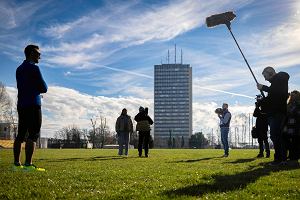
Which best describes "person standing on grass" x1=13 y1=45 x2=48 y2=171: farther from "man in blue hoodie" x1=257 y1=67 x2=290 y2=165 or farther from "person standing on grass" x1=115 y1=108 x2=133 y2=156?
"person standing on grass" x1=115 y1=108 x2=133 y2=156

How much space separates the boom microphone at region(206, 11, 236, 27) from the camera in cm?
1392

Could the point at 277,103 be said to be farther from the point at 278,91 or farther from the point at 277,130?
the point at 277,130

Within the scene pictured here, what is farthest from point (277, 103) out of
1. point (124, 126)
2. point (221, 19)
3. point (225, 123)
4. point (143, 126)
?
point (124, 126)

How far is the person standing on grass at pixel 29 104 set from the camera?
9.28 metres

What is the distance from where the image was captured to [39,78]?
9.45m

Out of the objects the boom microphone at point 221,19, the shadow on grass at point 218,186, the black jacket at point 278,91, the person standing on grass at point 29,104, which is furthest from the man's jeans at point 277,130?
the person standing on grass at point 29,104

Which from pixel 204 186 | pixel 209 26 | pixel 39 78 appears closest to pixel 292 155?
pixel 209 26

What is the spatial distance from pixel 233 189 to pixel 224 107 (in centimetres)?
1392

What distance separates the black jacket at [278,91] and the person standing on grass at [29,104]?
20.0 ft

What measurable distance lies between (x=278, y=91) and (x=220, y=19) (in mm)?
3715

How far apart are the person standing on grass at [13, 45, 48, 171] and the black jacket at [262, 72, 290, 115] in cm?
611

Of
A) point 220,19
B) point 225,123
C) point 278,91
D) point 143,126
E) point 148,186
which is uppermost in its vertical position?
point 220,19

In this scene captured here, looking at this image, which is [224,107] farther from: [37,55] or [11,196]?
[11,196]

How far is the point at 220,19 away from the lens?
1397 cm
